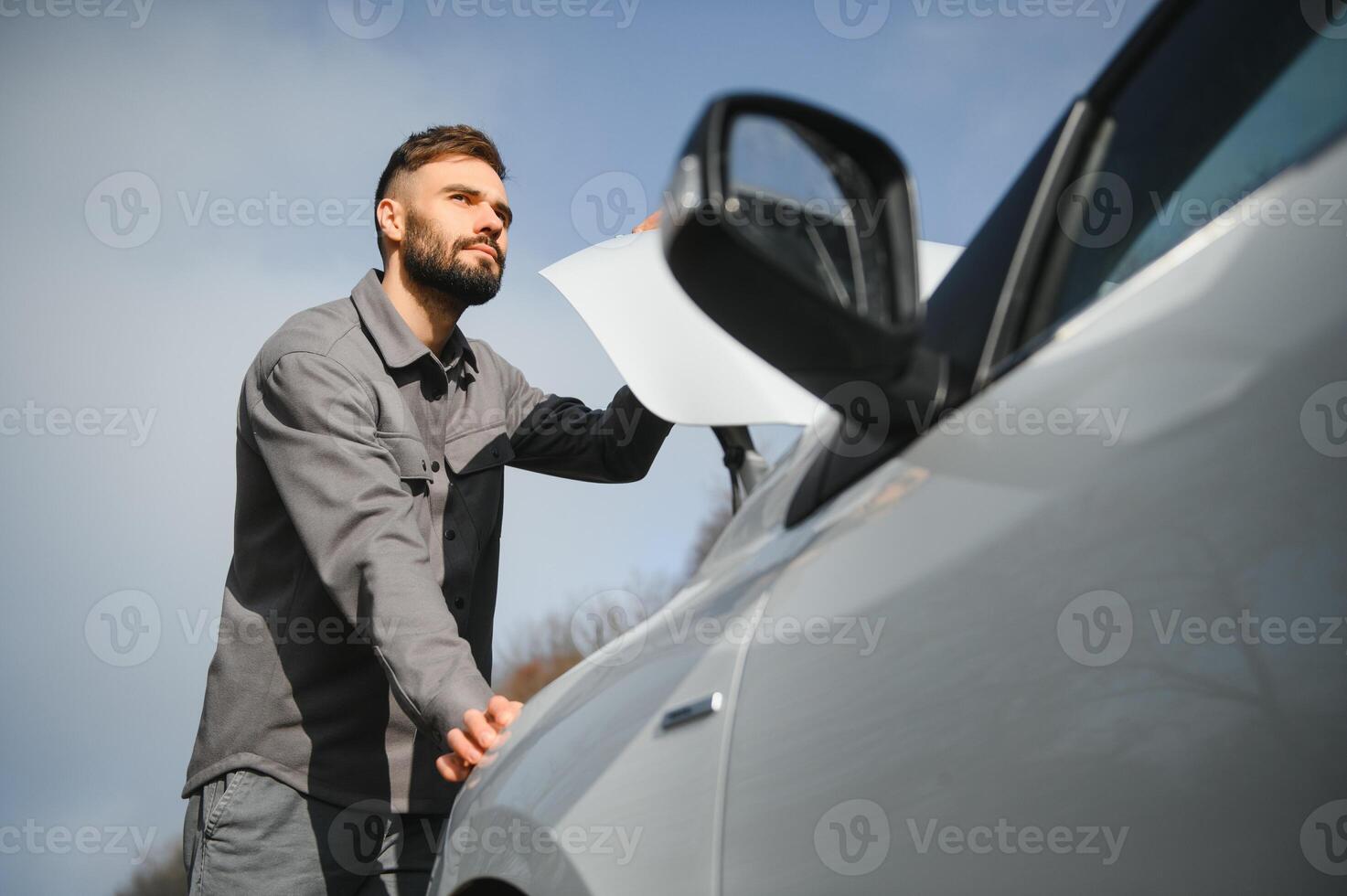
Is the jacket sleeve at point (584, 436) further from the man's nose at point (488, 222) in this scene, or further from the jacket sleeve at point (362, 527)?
the jacket sleeve at point (362, 527)

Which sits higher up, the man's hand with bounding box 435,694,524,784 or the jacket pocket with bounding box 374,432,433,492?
the jacket pocket with bounding box 374,432,433,492

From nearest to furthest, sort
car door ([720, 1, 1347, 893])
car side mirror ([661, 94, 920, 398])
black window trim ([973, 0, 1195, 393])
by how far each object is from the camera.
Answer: car door ([720, 1, 1347, 893]) → car side mirror ([661, 94, 920, 398]) → black window trim ([973, 0, 1195, 393])

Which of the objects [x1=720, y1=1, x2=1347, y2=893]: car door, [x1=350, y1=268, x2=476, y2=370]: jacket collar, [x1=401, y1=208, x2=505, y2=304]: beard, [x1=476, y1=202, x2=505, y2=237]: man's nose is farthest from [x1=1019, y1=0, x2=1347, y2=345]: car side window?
[x1=476, y1=202, x2=505, y2=237]: man's nose

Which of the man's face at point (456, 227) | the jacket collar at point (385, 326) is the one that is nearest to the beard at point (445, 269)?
the man's face at point (456, 227)

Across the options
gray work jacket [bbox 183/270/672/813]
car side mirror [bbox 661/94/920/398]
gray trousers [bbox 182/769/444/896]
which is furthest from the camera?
gray trousers [bbox 182/769/444/896]

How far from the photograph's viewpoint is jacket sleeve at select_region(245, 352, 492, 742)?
6.17 ft

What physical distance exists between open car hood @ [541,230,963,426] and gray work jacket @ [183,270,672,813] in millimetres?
537

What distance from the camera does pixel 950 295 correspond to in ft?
4.09

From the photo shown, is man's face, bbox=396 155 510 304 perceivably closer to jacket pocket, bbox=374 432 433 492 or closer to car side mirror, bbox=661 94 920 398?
jacket pocket, bbox=374 432 433 492

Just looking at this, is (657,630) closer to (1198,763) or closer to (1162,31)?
(1198,763)

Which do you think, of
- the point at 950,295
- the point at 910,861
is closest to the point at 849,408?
the point at 950,295

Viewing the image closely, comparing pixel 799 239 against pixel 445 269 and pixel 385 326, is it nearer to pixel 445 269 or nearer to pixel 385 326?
pixel 385 326

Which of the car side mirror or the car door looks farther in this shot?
the car side mirror

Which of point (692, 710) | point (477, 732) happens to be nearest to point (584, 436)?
point (477, 732)
